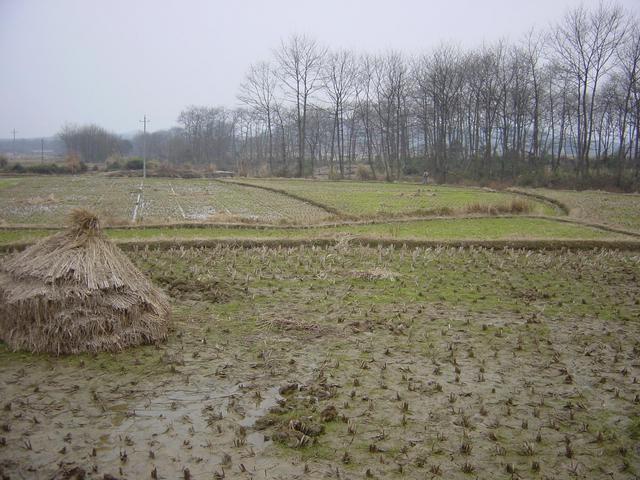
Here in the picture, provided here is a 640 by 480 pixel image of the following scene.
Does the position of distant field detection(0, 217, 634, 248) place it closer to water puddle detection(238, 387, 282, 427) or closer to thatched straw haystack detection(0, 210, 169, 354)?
thatched straw haystack detection(0, 210, 169, 354)

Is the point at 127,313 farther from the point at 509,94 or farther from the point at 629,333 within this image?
the point at 509,94

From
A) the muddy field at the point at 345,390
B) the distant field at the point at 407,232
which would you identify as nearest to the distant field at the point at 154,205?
the distant field at the point at 407,232

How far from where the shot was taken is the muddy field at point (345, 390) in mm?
4199

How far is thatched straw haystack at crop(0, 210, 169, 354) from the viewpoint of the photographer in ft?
20.4

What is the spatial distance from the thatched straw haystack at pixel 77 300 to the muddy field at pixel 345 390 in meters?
0.26

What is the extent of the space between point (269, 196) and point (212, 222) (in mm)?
12606

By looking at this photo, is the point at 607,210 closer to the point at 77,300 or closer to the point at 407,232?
the point at 407,232

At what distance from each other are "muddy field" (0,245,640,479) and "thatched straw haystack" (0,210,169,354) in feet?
0.85

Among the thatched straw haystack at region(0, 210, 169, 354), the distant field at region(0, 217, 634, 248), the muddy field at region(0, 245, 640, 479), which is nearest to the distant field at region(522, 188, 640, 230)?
the distant field at region(0, 217, 634, 248)

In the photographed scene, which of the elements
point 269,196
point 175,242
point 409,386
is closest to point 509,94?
point 269,196

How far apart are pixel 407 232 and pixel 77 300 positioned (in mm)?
11590

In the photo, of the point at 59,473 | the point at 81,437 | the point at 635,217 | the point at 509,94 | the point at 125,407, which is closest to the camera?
the point at 59,473

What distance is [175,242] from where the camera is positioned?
13000mm

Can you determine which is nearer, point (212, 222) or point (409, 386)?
point (409, 386)
